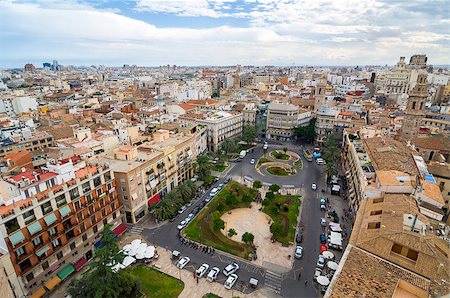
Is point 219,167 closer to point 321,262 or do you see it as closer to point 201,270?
point 201,270

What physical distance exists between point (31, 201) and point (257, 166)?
197 feet

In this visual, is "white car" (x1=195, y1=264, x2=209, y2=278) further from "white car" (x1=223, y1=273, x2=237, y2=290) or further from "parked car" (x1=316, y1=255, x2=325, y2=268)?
"parked car" (x1=316, y1=255, x2=325, y2=268)

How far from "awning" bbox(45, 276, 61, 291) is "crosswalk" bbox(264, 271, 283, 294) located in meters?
31.4

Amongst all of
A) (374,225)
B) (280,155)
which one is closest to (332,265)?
(374,225)

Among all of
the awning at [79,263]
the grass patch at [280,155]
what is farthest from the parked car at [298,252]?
the grass patch at [280,155]

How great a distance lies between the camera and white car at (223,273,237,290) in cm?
3937

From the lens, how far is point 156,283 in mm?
40781

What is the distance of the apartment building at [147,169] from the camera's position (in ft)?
176

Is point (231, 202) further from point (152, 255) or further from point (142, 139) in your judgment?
point (142, 139)

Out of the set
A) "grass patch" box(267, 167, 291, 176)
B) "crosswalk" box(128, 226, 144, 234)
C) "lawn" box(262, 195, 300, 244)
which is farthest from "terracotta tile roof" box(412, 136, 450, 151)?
"crosswalk" box(128, 226, 144, 234)

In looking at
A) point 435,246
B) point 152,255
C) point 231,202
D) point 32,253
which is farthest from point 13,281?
point 435,246

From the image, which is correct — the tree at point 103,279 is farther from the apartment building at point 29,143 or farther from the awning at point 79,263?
the apartment building at point 29,143

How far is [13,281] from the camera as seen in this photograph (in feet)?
114

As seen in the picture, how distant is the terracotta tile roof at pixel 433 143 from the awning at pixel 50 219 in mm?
80212
